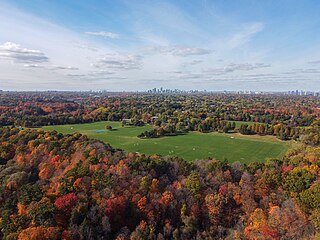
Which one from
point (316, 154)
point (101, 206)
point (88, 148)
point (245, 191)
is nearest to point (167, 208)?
point (101, 206)

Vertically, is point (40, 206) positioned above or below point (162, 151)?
above

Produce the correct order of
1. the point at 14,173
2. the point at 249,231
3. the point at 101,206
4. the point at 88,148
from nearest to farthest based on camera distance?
the point at 249,231, the point at 101,206, the point at 14,173, the point at 88,148

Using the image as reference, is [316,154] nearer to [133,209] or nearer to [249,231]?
[249,231]

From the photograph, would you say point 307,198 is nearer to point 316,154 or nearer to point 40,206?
point 316,154

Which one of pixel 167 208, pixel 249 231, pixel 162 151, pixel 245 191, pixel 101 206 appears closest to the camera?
pixel 249 231

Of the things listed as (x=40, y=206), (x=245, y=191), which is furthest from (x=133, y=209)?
(x=245, y=191)

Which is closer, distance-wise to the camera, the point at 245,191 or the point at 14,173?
the point at 245,191
